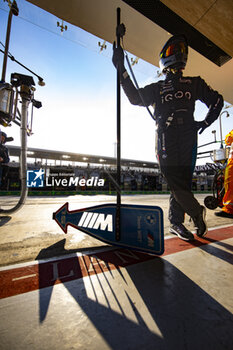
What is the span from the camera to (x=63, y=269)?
0.84 meters

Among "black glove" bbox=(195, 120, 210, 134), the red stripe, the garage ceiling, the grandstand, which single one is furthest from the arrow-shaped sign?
the grandstand

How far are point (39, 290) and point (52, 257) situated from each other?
36 cm

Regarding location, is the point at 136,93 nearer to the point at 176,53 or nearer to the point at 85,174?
the point at 176,53

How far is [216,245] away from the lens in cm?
125

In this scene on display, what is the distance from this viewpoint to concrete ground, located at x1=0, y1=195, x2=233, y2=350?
16.5 inches

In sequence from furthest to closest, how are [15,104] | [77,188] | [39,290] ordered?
1. [77,188]
2. [15,104]
3. [39,290]

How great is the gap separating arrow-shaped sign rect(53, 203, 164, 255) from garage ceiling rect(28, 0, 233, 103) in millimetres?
2609

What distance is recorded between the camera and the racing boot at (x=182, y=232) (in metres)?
1.36

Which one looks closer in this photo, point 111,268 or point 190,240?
point 111,268

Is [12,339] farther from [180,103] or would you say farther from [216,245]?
[180,103]

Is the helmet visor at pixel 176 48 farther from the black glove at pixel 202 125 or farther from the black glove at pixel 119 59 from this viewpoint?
the black glove at pixel 202 125

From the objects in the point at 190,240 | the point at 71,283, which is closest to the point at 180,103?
the point at 190,240

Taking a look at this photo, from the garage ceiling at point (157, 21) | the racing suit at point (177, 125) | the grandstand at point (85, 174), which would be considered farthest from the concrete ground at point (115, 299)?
the grandstand at point (85, 174)

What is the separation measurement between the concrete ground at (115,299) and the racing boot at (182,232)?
0.27 metres
